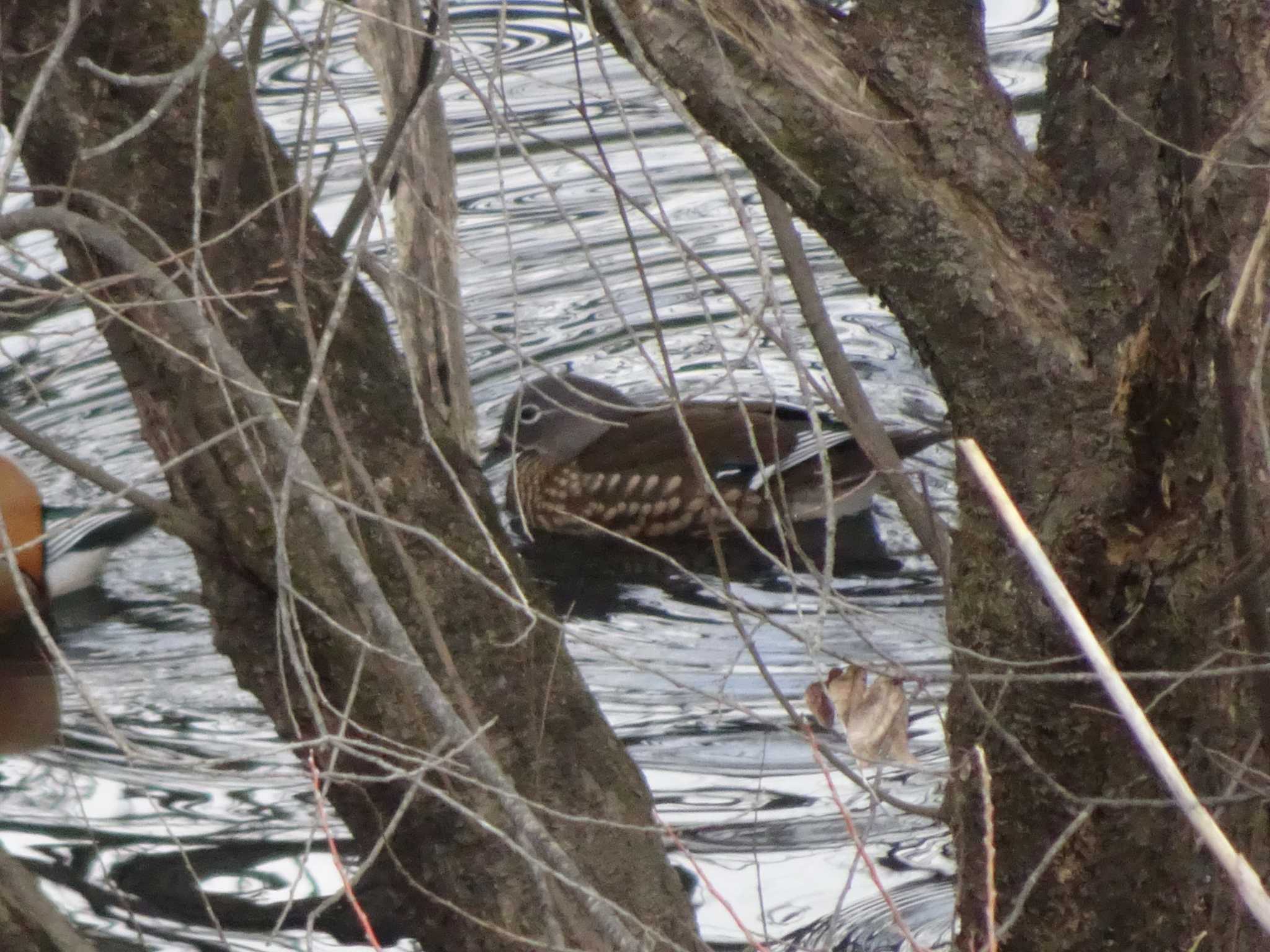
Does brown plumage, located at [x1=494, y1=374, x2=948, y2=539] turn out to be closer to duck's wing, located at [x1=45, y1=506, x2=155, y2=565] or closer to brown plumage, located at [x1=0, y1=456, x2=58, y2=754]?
duck's wing, located at [x1=45, y1=506, x2=155, y2=565]

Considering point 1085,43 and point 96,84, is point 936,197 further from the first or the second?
point 96,84

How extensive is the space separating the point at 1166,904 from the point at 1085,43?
4.21 ft

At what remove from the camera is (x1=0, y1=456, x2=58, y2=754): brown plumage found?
484 cm

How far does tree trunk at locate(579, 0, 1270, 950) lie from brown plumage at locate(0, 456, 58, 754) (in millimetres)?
2935

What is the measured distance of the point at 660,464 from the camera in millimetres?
6852

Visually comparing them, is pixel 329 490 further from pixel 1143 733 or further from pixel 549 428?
pixel 549 428

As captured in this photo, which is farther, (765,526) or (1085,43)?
(765,526)

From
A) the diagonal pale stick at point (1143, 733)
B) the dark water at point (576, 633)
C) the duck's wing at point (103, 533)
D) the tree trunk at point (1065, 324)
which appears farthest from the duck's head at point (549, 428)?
the diagonal pale stick at point (1143, 733)

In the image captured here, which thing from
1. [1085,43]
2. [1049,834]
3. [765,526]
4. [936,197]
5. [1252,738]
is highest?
[1085,43]

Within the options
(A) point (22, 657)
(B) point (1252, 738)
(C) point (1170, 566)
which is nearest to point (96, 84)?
(C) point (1170, 566)

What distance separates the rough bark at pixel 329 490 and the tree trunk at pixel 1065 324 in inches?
30.9

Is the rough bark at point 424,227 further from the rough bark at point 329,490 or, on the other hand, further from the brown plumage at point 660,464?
the rough bark at point 329,490

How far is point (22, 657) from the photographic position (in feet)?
17.8

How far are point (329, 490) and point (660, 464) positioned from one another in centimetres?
391
